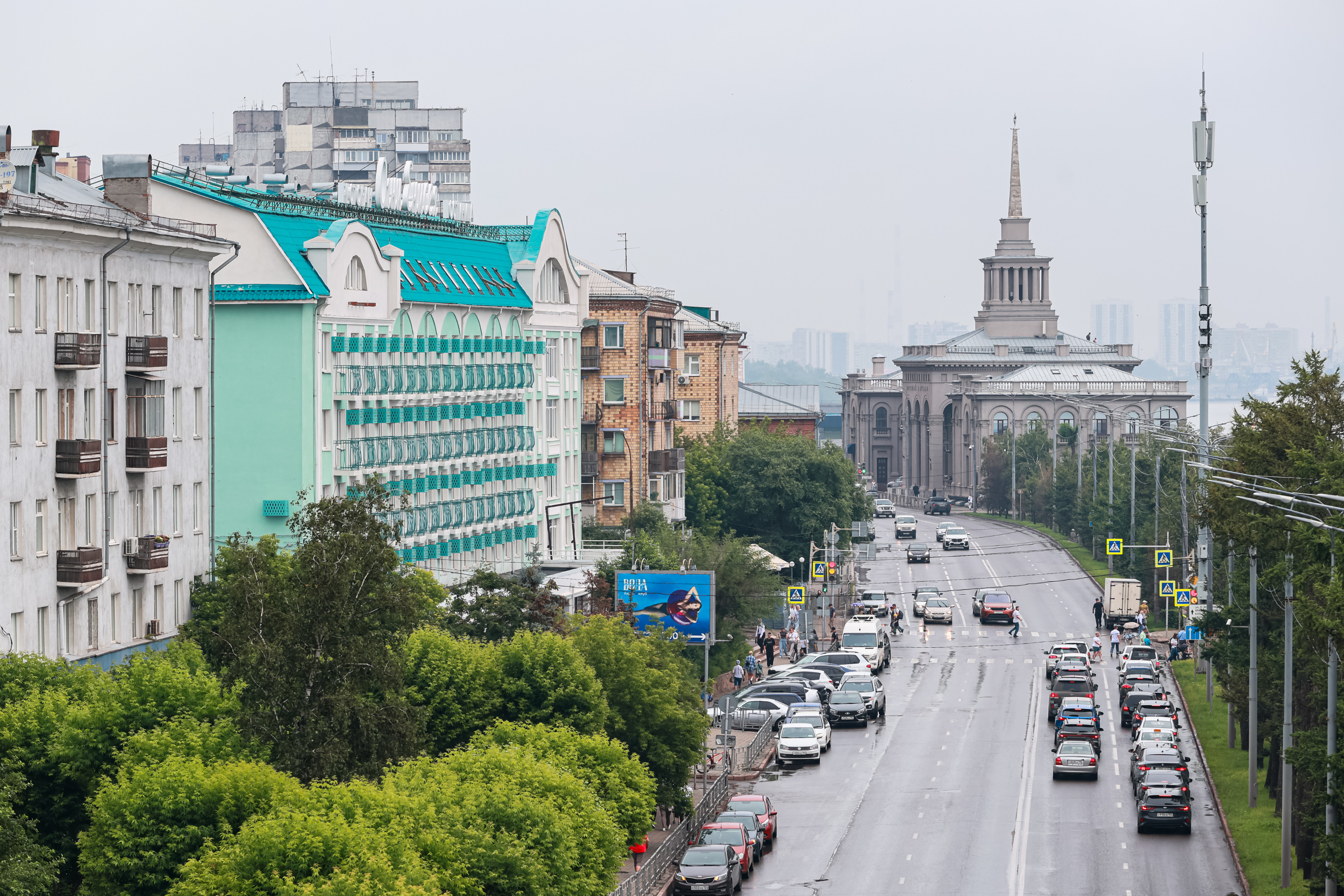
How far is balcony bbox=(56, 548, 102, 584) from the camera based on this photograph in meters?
51.7

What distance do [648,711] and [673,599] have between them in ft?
56.9

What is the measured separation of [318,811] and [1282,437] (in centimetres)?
3438

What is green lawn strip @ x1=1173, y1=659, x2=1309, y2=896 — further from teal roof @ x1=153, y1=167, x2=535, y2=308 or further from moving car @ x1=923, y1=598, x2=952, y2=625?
teal roof @ x1=153, y1=167, x2=535, y2=308

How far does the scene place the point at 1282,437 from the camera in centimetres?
5916

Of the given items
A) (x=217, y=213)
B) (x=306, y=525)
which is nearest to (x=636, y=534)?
(x=217, y=213)

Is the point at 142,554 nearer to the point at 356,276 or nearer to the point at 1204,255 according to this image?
the point at 356,276

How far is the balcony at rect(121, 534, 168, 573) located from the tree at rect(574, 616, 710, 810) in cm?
1145

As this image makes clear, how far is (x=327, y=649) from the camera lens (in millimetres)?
38094

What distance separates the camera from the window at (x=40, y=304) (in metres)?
50.4

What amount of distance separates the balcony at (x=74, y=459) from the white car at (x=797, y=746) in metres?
25.9

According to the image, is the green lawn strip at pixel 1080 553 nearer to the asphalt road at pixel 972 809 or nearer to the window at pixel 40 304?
the asphalt road at pixel 972 809

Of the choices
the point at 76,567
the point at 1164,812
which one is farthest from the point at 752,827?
the point at 76,567

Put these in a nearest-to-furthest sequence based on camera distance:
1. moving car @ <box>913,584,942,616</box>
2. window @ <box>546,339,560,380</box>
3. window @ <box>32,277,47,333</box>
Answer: window @ <box>32,277,47,333</box> < window @ <box>546,339,560,380</box> < moving car @ <box>913,584,942,616</box>

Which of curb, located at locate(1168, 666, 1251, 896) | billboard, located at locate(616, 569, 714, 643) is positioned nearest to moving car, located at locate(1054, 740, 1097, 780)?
curb, located at locate(1168, 666, 1251, 896)
